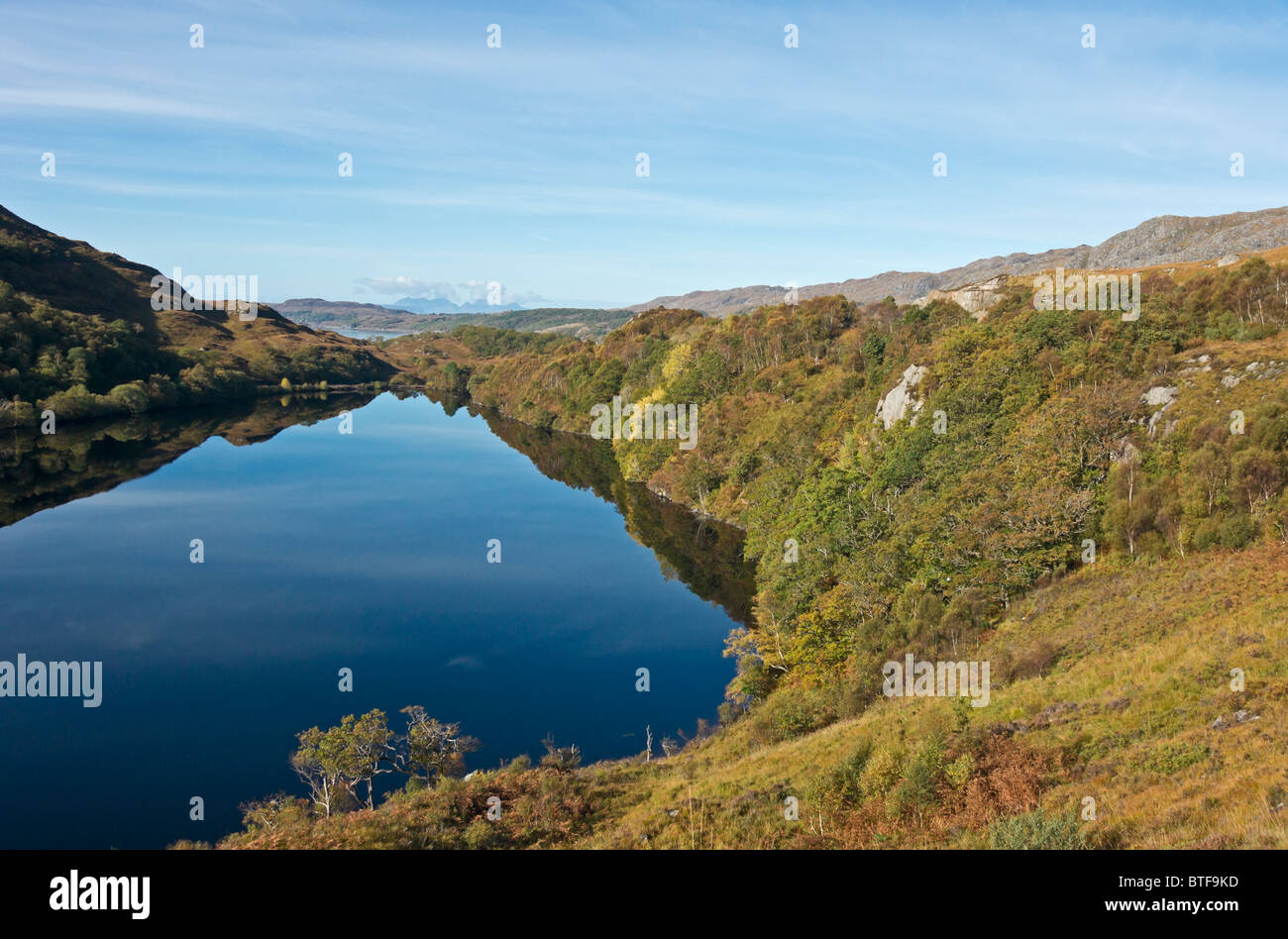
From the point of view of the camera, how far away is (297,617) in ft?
Answer: 185

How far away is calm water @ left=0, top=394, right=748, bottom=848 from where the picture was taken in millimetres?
37344

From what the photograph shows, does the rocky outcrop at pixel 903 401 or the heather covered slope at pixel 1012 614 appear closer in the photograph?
the heather covered slope at pixel 1012 614

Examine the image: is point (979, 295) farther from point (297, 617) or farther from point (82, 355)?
point (82, 355)

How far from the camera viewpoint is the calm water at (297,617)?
3734cm

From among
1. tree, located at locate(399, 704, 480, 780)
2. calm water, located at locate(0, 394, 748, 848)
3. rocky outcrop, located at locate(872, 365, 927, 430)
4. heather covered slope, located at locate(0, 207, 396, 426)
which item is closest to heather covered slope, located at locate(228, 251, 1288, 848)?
rocky outcrop, located at locate(872, 365, 927, 430)

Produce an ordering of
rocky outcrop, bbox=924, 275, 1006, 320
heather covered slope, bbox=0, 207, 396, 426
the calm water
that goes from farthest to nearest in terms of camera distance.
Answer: heather covered slope, bbox=0, 207, 396, 426 → rocky outcrop, bbox=924, 275, 1006, 320 → the calm water

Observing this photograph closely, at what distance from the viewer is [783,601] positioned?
163 feet

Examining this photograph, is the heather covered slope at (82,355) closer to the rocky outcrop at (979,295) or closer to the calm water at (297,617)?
the calm water at (297,617)

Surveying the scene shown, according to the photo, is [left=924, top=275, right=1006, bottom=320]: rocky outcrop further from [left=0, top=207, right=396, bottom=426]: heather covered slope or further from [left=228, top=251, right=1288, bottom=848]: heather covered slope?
[left=0, top=207, right=396, bottom=426]: heather covered slope

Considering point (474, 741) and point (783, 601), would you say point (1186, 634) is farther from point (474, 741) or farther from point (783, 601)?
point (474, 741)

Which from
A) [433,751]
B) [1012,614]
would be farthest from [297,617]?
[1012,614]

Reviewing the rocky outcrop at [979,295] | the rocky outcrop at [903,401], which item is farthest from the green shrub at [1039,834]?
the rocky outcrop at [979,295]
